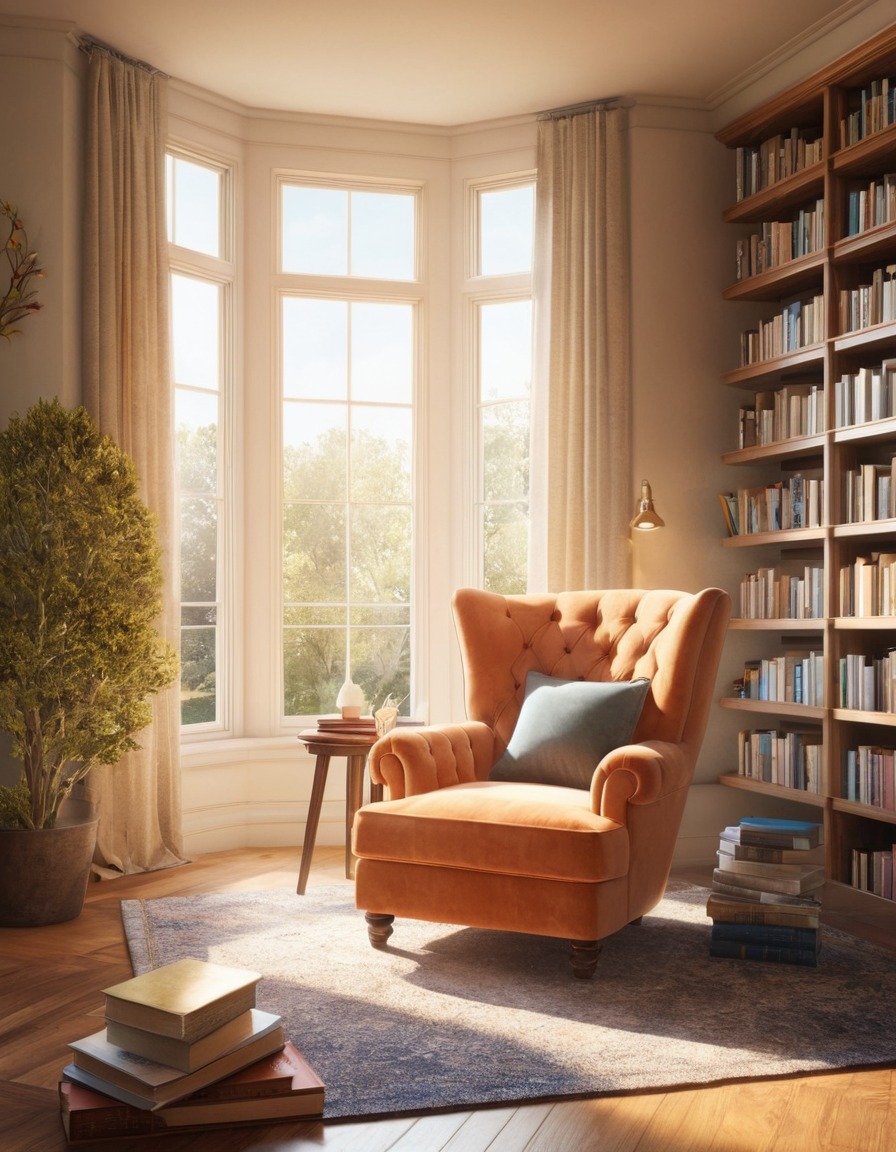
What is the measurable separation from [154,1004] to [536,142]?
4.03 meters

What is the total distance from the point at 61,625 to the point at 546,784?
5.43 feet

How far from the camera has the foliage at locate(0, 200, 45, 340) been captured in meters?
4.22

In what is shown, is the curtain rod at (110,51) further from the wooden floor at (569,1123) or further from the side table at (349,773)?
the wooden floor at (569,1123)

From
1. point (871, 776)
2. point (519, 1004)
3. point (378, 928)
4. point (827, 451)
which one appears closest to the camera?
point (519, 1004)

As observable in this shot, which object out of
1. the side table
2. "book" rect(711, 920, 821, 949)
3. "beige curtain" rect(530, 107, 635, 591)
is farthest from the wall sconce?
"book" rect(711, 920, 821, 949)

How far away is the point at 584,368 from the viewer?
4.84 meters

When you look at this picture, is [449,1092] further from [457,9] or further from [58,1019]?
[457,9]

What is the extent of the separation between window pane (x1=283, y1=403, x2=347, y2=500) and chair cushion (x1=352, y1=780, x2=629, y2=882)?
6.96ft

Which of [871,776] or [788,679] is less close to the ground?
[788,679]

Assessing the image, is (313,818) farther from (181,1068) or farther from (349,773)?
(181,1068)

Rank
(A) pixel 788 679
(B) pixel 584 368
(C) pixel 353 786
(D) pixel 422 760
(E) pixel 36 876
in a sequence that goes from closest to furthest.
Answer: (D) pixel 422 760 < (E) pixel 36 876 < (C) pixel 353 786 < (A) pixel 788 679 < (B) pixel 584 368

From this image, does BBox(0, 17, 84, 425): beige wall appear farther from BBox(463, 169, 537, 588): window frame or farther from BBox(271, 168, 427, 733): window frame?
BBox(463, 169, 537, 588): window frame

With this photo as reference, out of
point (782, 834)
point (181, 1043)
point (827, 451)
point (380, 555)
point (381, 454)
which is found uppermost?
point (381, 454)

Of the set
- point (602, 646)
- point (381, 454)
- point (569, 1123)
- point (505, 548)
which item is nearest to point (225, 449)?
point (381, 454)
